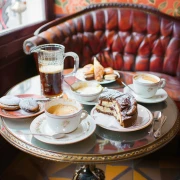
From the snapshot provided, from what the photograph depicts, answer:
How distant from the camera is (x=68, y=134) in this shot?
3.36ft

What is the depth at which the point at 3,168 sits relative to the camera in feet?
6.75

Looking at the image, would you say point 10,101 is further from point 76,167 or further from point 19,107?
point 76,167

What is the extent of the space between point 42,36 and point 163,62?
1.11 metres

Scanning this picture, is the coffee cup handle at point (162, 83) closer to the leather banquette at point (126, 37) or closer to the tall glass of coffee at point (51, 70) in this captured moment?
the tall glass of coffee at point (51, 70)

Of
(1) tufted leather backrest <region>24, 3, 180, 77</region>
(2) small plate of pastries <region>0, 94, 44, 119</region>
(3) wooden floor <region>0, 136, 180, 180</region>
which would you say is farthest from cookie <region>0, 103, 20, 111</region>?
(1) tufted leather backrest <region>24, 3, 180, 77</region>

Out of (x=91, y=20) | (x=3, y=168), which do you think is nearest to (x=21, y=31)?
(x=91, y=20)

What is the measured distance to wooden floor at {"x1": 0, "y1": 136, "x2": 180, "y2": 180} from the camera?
1976 mm

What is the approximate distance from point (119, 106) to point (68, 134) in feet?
0.81

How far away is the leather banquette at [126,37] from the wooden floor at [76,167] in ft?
2.42

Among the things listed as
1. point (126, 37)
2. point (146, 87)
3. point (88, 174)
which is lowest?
point (88, 174)

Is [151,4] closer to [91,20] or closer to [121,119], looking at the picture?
[91,20]

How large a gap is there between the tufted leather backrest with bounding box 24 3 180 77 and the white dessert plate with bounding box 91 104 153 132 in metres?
1.36

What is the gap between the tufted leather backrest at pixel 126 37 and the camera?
2.49m

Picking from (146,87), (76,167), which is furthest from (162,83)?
(76,167)
